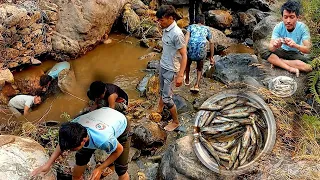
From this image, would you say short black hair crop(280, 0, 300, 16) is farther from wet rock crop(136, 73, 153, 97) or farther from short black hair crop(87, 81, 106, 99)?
wet rock crop(136, 73, 153, 97)

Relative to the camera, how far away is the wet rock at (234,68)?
7.04m

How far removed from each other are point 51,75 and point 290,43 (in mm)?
3912

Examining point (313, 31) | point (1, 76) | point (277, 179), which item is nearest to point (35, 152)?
point (277, 179)

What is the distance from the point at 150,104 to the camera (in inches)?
266

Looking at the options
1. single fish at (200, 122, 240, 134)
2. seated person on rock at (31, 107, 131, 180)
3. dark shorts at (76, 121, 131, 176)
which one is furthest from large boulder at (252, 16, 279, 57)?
seated person on rock at (31, 107, 131, 180)

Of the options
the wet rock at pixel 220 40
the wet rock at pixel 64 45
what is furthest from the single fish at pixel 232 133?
the wet rock at pixel 220 40

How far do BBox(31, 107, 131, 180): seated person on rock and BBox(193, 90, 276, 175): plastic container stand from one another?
81 cm

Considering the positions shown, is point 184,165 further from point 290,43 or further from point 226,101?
point 290,43

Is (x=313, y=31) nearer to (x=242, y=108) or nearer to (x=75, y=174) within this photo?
(x=242, y=108)

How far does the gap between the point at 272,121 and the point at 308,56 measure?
1602 mm

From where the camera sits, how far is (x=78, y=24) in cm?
866

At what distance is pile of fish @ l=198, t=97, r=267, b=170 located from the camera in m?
4.16

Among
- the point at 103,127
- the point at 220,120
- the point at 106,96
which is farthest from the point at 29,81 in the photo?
the point at 220,120

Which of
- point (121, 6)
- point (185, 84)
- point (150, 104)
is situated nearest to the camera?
point (150, 104)
